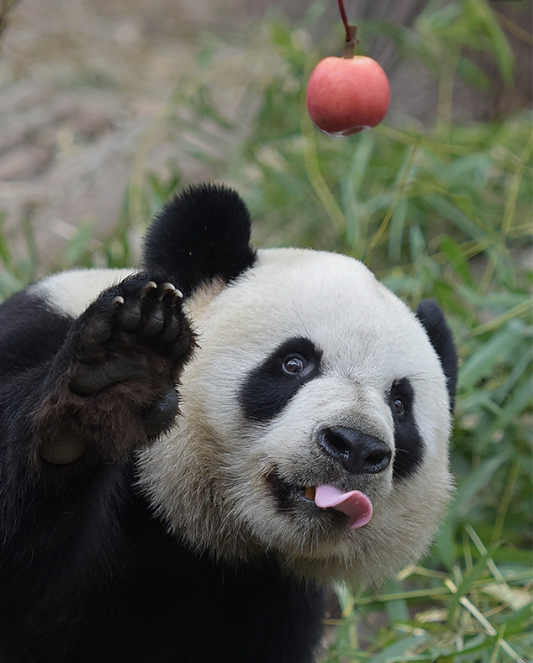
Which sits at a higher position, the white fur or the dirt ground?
the white fur

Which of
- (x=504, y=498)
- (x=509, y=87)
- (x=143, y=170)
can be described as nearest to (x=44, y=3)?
(x=143, y=170)

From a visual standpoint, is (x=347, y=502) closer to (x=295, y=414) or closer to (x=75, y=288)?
(x=295, y=414)

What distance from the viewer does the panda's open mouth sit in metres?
1.85

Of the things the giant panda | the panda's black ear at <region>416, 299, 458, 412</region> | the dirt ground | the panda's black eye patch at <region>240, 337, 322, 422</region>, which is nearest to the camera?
the giant panda

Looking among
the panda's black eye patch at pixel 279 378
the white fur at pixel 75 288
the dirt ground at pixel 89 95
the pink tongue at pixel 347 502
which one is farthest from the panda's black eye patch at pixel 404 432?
the dirt ground at pixel 89 95

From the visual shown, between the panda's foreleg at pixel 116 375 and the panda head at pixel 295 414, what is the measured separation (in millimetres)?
407

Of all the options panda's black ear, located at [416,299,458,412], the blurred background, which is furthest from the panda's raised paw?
the blurred background

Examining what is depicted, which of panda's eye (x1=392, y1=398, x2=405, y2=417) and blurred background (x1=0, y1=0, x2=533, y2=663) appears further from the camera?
blurred background (x1=0, y1=0, x2=533, y2=663)

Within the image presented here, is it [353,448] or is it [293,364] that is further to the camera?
[293,364]

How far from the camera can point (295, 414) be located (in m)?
2.00

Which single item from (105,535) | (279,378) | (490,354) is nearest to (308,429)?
(279,378)

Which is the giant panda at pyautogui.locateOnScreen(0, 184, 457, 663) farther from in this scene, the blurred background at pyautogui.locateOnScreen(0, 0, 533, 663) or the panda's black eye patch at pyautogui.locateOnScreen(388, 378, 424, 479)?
the blurred background at pyautogui.locateOnScreen(0, 0, 533, 663)

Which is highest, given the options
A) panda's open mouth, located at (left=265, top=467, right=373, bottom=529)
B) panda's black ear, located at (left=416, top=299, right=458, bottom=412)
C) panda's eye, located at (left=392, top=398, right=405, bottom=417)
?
panda's open mouth, located at (left=265, top=467, right=373, bottom=529)

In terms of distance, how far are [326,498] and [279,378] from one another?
14.8 inches
